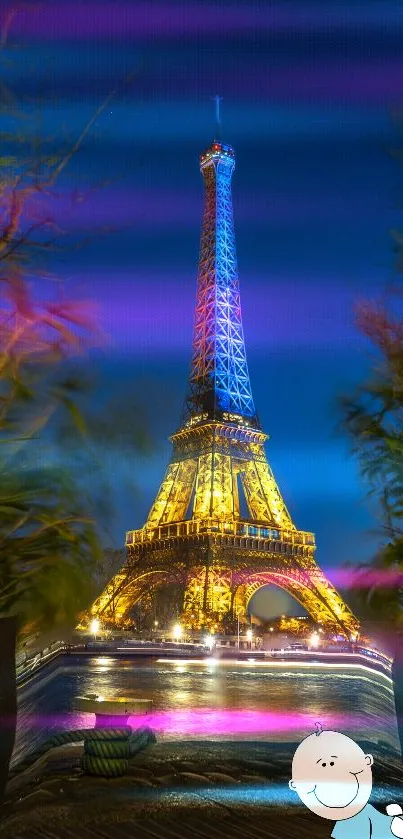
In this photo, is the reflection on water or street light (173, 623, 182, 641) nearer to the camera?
the reflection on water

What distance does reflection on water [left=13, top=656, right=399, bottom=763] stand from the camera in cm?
1494

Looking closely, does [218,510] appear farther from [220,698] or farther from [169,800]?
[169,800]

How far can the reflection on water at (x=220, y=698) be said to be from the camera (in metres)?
14.9

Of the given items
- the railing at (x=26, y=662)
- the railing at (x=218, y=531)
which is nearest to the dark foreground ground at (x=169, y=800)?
the railing at (x=26, y=662)

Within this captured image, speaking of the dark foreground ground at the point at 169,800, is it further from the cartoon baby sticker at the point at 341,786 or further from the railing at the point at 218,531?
the railing at the point at 218,531

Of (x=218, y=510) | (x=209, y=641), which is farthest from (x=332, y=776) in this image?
(x=218, y=510)

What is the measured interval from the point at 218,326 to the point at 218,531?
49.5ft

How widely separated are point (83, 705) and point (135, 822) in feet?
8.71

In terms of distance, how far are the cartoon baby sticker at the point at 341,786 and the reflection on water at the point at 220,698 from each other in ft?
22.1

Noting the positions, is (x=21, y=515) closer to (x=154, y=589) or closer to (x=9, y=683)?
(x=9, y=683)

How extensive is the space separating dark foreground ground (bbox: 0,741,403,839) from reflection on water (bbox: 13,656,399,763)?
8.13 ft

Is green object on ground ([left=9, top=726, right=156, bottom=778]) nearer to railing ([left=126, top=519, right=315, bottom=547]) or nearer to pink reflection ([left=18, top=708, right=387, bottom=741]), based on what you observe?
pink reflection ([left=18, top=708, right=387, bottom=741])

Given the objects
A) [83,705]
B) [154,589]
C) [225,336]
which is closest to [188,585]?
[154,589]

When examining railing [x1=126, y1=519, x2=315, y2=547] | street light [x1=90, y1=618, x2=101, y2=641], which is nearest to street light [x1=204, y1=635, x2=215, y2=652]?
railing [x1=126, y1=519, x2=315, y2=547]
